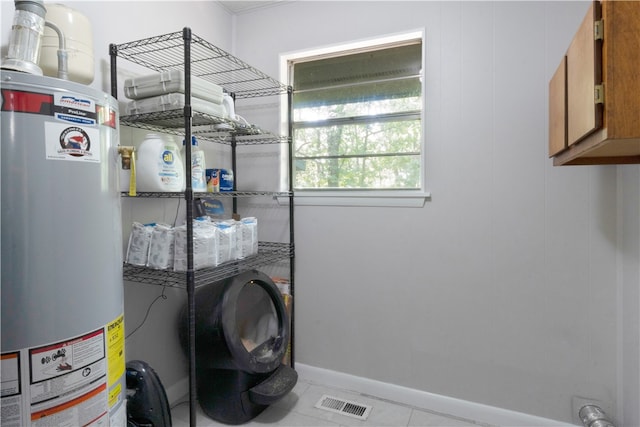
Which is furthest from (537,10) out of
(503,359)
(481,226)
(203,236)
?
(203,236)

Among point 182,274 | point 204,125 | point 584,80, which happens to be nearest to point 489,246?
point 584,80

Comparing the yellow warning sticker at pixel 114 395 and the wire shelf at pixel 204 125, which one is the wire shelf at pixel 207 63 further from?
the yellow warning sticker at pixel 114 395

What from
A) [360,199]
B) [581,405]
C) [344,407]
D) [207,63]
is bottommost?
[344,407]

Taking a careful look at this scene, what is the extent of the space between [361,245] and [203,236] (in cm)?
93

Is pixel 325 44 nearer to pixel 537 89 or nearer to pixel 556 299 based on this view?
pixel 537 89

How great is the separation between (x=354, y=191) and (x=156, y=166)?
1101 mm

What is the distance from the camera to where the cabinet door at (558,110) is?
4.26 ft

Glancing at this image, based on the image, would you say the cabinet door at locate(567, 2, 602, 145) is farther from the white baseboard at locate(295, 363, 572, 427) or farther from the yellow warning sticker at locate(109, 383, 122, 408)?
the yellow warning sticker at locate(109, 383, 122, 408)

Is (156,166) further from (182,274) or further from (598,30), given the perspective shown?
(598,30)

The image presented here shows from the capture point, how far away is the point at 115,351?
3.81ft

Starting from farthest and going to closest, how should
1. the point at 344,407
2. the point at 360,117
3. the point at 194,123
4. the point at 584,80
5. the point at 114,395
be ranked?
the point at 360,117
the point at 344,407
the point at 194,123
the point at 114,395
the point at 584,80

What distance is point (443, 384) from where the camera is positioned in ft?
6.37

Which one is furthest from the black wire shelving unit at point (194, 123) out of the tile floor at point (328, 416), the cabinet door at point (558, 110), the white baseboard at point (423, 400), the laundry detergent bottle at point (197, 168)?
the cabinet door at point (558, 110)

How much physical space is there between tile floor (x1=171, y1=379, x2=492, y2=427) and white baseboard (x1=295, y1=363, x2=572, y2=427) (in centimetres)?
3
